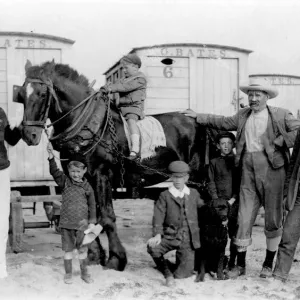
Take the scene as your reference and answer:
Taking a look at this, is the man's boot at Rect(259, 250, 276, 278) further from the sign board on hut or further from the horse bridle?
the sign board on hut

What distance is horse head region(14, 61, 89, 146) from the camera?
475 centimetres

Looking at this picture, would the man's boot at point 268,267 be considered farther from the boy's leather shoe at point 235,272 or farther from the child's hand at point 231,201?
the child's hand at point 231,201

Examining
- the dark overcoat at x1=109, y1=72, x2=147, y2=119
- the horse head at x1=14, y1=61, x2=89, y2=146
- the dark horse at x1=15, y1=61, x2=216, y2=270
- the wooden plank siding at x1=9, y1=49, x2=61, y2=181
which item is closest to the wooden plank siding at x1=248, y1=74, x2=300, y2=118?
the wooden plank siding at x1=9, y1=49, x2=61, y2=181

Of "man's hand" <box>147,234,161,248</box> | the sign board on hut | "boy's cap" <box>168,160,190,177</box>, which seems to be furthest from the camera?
the sign board on hut

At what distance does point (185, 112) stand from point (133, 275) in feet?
7.15

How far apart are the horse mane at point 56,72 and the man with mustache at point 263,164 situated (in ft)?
6.02

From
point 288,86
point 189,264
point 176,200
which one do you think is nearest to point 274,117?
point 176,200

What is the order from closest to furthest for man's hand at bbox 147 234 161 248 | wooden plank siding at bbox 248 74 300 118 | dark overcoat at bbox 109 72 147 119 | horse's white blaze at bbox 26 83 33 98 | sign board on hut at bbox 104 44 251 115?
man's hand at bbox 147 234 161 248 < horse's white blaze at bbox 26 83 33 98 < dark overcoat at bbox 109 72 147 119 < sign board on hut at bbox 104 44 251 115 < wooden plank siding at bbox 248 74 300 118

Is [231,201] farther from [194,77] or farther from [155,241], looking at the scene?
[194,77]

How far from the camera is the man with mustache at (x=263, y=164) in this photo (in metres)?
4.94

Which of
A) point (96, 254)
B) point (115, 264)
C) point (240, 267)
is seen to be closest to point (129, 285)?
point (115, 264)

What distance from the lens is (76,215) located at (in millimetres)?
4516

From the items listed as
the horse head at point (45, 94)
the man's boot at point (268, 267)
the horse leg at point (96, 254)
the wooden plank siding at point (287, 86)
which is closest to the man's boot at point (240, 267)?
the man's boot at point (268, 267)

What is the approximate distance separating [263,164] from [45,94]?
238cm
